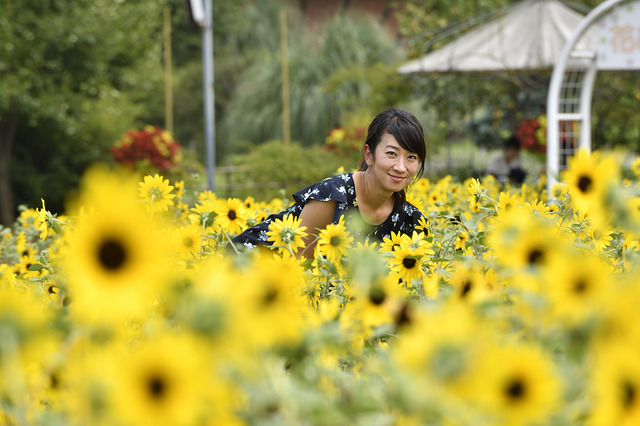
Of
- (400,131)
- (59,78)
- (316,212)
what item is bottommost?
(316,212)

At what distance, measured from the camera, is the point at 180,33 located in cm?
2608

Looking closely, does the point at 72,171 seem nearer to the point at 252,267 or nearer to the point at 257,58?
the point at 257,58

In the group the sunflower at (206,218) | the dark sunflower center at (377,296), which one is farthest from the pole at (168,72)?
the dark sunflower center at (377,296)

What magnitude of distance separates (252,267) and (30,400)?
0.40 metres

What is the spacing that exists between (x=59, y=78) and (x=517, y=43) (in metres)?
6.45

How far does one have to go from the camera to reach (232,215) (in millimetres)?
2570

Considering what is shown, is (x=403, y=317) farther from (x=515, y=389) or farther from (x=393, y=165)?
(x=393, y=165)

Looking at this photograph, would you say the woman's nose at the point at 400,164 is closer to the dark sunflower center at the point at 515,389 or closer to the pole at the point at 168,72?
the dark sunflower center at the point at 515,389

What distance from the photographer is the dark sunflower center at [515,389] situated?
874mm

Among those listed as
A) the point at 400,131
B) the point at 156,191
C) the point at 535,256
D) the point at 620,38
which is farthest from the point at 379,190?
the point at 620,38

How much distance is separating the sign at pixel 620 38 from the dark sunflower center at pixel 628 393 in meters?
6.10

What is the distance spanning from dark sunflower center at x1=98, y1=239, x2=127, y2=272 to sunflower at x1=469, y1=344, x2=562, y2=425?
0.41m

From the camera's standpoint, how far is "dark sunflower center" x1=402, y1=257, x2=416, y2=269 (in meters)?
1.81

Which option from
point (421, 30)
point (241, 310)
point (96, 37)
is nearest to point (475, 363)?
point (241, 310)
